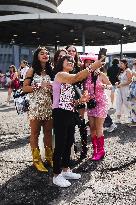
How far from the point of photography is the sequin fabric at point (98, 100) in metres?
6.31

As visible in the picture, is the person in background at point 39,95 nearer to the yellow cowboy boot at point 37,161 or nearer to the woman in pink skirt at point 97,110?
the yellow cowboy boot at point 37,161

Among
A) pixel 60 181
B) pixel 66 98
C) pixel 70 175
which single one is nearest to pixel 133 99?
pixel 70 175

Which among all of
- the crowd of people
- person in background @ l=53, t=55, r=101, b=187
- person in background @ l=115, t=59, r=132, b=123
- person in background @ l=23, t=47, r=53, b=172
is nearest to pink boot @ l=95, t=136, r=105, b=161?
the crowd of people

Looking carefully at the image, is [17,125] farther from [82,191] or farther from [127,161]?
[82,191]

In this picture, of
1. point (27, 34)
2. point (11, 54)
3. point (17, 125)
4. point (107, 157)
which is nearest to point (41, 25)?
point (27, 34)

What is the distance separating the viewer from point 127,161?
620cm

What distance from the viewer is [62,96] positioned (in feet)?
16.5

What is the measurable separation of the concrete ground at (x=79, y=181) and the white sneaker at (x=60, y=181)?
2.3 inches

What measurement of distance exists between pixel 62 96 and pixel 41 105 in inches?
26.9

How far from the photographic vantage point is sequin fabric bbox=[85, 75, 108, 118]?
248 inches

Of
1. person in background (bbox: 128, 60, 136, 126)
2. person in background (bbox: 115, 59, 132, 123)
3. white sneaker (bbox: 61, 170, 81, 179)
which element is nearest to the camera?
white sneaker (bbox: 61, 170, 81, 179)

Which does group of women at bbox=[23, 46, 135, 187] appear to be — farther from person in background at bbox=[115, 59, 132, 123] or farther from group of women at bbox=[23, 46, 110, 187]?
person in background at bbox=[115, 59, 132, 123]

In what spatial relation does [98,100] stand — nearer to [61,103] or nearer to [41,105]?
[41,105]

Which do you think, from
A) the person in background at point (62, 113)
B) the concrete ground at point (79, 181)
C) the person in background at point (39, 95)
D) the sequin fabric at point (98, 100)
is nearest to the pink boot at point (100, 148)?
the concrete ground at point (79, 181)
